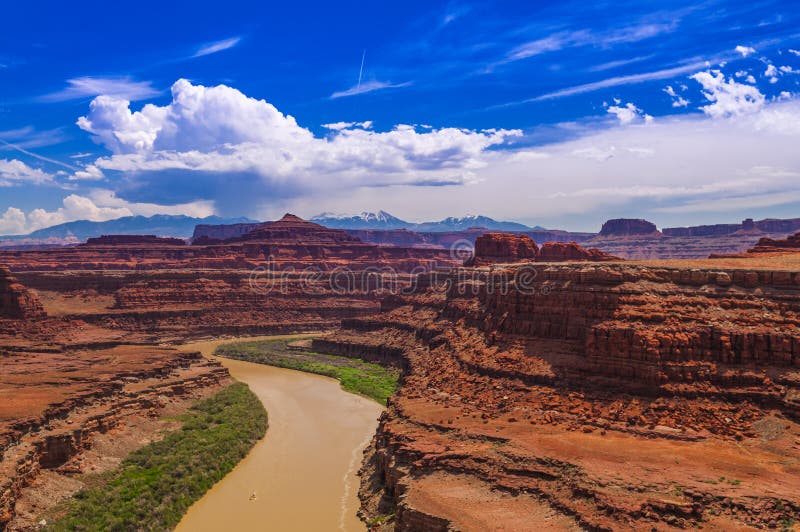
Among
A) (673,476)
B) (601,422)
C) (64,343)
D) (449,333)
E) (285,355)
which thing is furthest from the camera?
(285,355)

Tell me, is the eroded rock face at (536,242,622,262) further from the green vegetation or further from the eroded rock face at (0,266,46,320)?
the eroded rock face at (0,266,46,320)

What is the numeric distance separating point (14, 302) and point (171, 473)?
68.5 m

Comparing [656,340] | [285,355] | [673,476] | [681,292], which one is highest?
[681,292]

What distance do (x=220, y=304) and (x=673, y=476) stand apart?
10644 cm

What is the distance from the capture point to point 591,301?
41719 mm

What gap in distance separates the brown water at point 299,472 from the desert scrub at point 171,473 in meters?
1.00

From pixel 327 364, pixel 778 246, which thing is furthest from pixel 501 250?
pixel 778 246

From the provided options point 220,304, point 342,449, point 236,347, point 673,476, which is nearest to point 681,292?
point 673,476

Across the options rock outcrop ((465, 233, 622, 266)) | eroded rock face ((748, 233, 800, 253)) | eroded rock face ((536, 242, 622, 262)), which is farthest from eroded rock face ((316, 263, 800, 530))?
rock outcrop ((465, 233, 622, 266))

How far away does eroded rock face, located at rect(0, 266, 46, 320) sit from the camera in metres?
92.5

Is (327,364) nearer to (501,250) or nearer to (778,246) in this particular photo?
(501,250)

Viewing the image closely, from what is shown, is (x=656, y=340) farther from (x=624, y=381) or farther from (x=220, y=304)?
(x=220, y=304)

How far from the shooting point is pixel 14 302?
93062 mm

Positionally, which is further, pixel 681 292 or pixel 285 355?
pixel 285 355
